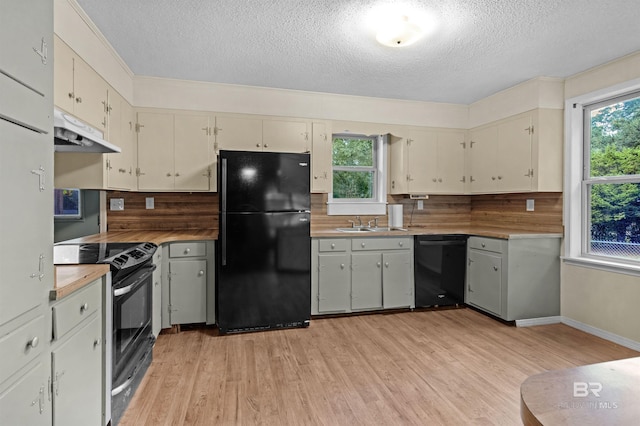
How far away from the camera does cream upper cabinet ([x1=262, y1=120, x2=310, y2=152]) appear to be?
384 centimetres

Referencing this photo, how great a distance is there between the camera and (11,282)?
1100 mm

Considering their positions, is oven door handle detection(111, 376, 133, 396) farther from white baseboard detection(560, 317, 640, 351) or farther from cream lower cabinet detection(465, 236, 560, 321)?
white baseboard detection(560, 317, 640, 351)

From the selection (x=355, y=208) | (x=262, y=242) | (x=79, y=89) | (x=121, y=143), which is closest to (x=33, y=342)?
(x=79, y=89)

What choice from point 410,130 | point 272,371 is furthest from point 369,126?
point 272,371

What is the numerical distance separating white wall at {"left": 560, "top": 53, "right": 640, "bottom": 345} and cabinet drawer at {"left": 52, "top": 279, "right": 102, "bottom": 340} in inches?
154

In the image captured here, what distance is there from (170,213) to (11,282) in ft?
9.29

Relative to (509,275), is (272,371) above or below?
below

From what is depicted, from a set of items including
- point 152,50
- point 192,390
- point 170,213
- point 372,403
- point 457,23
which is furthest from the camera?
point 170,213

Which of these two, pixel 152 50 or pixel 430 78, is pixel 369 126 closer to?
pixel 430 78

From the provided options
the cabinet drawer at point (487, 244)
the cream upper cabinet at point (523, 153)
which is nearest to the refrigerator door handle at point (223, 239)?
the cabinet drawer at point (487, 244)

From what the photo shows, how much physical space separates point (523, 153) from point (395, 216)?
1.51 meters

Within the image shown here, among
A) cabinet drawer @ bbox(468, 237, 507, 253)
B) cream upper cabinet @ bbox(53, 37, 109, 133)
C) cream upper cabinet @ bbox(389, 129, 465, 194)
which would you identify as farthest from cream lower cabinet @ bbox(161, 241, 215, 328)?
cabinet drawer @ bbox(468, 237, 507, 253)

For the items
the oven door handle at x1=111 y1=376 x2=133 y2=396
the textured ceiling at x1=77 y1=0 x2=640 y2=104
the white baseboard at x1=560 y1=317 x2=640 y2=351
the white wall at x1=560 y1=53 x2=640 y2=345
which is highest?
the textured ceiling at x1=77 y1=0 x2=640 y2=104

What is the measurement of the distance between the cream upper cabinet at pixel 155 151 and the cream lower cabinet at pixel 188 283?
2.50 ft
